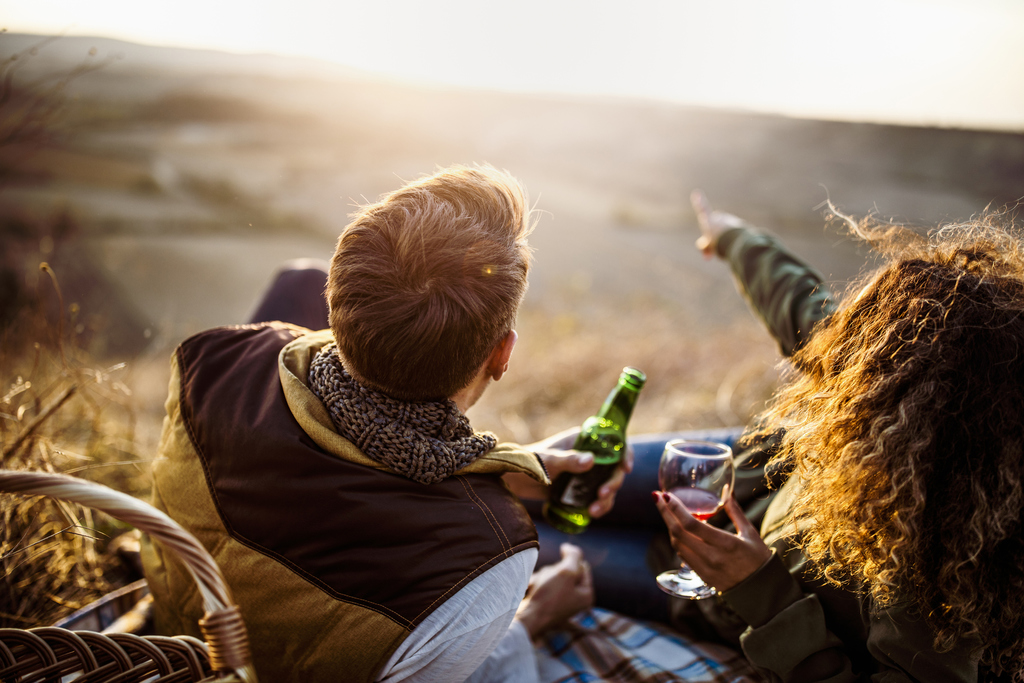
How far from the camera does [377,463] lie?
107cm

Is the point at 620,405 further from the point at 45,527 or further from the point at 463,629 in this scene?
the point at 45,527

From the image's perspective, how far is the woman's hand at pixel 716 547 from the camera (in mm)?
1293

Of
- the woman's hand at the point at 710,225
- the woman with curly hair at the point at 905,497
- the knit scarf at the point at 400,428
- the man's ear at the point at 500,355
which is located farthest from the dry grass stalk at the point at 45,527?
the woman's hand at the point at 710,225

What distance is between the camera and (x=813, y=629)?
4.05 ft

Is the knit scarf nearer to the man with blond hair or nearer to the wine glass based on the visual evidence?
the man with blond hair

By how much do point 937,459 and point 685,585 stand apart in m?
0.80

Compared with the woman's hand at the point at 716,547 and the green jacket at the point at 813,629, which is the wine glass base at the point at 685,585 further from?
the woman's hand at the point at 716,547

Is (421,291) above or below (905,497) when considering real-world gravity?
above

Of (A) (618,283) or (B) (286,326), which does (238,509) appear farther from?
(A) (618,283)

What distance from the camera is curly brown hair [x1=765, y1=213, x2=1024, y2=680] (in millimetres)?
1016

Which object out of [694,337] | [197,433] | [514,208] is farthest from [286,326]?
[694,337]

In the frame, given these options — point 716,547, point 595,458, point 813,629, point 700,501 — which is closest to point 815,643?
point 813,629

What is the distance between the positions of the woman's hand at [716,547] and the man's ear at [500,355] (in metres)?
0.51

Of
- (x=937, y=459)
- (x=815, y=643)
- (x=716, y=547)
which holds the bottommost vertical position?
(x=815, y=643)
